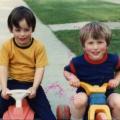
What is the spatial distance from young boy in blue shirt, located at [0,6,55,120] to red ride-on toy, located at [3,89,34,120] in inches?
8.3

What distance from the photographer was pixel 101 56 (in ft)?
15.7

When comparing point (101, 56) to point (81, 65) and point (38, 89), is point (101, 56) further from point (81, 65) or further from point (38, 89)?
point (38, 89)

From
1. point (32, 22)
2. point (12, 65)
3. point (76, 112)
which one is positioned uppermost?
point (32, 22)

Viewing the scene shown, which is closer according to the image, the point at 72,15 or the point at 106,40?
the point at 106,40

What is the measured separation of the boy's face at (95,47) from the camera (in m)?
4.68

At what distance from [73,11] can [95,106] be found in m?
9.49

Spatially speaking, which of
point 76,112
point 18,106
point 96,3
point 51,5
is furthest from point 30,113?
point 96,3

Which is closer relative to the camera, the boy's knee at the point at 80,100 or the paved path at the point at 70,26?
the boy's knee at the point at 80,100

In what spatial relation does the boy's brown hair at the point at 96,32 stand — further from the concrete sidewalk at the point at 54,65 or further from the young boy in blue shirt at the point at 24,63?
the concrete sidewalk at the point at 54,65

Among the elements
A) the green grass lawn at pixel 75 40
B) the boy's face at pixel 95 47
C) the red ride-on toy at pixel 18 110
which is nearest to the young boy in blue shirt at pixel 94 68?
the boy's face at pixel 95 47

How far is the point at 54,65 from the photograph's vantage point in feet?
25.3

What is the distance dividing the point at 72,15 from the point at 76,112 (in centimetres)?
831

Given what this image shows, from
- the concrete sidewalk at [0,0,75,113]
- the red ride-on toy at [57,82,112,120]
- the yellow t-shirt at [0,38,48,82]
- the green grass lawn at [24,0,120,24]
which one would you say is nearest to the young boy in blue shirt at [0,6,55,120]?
the yellow t-shirt at [0,38,48,82]

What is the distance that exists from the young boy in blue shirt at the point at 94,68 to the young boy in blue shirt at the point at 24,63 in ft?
0.94
